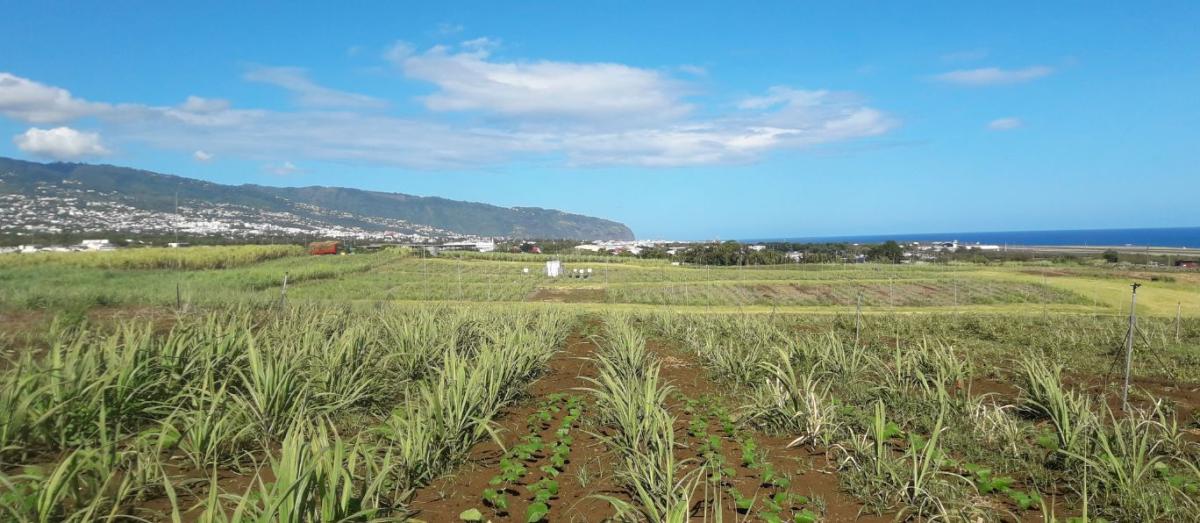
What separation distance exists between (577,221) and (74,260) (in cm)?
15600

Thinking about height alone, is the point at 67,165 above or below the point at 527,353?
above

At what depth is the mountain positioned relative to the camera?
39812 millimetres

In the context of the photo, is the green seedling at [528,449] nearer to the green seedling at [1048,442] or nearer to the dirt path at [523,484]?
the dirt path at [523,484]

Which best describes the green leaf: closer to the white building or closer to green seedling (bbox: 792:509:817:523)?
green seedling (bbox: 792:509:817:523)

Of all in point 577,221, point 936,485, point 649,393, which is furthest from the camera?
point 577,221

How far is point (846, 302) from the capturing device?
29562mm

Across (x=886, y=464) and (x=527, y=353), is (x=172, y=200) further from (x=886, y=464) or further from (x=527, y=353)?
(x=886, y=464)

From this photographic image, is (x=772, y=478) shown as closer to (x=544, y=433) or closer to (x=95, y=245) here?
(x=544, y=433)

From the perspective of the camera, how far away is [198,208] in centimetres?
6178

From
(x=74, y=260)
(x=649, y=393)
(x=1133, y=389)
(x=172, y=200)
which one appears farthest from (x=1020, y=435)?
(x=172, y=200)

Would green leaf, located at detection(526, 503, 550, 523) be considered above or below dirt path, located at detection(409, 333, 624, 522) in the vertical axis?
above

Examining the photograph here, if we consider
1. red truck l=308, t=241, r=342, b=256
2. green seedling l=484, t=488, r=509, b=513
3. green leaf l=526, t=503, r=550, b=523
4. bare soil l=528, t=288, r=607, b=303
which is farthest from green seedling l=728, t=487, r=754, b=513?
red truck l=308, t=241, r=342, b=256

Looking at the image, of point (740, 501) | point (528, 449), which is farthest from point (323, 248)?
point (740, 501)

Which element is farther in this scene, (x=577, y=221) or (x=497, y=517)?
(x=577, y=221)
